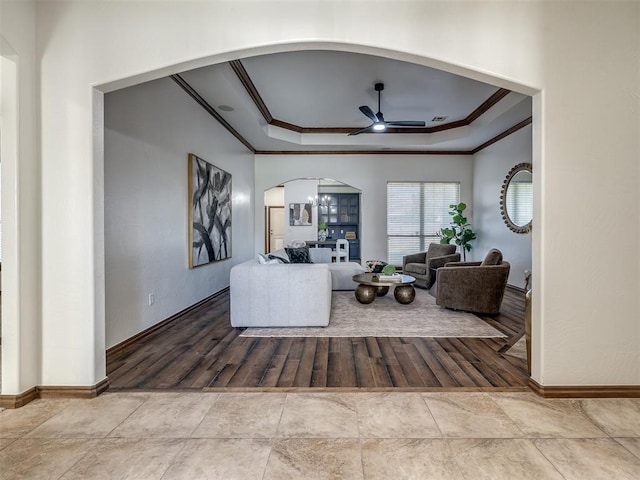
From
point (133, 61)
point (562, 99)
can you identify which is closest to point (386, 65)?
point (562, 99)

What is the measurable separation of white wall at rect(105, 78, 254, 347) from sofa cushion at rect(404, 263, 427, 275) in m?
3.55

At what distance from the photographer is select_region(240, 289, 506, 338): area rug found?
3641 mm

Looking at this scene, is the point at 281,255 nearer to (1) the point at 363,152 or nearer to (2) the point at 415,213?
(1) the point at 363,152

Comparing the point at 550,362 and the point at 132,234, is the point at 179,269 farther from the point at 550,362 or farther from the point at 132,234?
the point at 550,362

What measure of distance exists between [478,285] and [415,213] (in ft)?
12.7

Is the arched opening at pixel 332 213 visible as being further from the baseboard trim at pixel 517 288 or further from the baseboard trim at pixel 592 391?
the baseboard trim at pixel 592 391

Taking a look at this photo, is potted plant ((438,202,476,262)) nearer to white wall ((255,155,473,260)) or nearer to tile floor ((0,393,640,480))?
white wall ((255,155,473,260))

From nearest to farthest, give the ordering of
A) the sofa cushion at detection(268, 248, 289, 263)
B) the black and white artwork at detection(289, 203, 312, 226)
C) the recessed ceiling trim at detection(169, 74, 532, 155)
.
→ 1. the recessed ceiling trim at detection(169, 74, 532, 155)
2. the sofa cushion at detection(268, 248, 289, 263)
3. the black and white artwork at detection(289, 203, 312, 226)

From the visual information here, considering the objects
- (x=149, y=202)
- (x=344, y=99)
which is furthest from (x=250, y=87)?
(x=149, y=202)

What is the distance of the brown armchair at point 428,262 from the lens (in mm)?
5859

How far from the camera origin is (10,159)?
7.06 ft

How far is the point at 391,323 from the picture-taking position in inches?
157

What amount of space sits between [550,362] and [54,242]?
3399mm

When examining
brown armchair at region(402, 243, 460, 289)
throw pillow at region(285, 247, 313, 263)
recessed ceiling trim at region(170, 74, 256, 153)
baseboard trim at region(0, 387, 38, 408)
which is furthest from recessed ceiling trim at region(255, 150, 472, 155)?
baseboard trim at region(0, 387, 38, 408)
